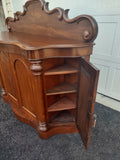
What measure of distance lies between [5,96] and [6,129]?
69cm

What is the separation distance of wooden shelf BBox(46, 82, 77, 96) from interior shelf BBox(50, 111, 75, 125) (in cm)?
48

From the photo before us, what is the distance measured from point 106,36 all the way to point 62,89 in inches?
51.2

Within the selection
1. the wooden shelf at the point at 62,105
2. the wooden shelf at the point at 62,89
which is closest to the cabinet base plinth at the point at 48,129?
the wooden shelf at the point at 62,105

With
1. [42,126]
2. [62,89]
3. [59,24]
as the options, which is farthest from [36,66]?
[42,126]

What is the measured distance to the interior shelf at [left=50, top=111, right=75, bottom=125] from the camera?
1.61 meters

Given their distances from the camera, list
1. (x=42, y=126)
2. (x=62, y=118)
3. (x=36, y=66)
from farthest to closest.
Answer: (x=62, y=118) < (x=42, y=126) < (x=36, y=66)

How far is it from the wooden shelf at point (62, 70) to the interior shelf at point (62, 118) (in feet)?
2.40

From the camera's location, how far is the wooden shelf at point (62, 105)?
58.2 inches

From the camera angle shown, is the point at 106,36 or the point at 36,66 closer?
the point at 36,66

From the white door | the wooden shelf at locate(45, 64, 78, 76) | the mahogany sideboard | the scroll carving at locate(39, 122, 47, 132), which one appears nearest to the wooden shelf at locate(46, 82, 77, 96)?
the mahogany sideboard

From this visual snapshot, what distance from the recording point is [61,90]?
1.39 m

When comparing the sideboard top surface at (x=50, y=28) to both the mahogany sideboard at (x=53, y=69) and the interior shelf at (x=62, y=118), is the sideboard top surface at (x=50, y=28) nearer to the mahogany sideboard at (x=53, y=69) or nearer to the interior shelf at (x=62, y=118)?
the mahogany sideboard at (x=53, y=69)

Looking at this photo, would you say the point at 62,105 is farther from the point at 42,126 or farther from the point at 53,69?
the point at 53,69

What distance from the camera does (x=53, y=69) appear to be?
1299mm
